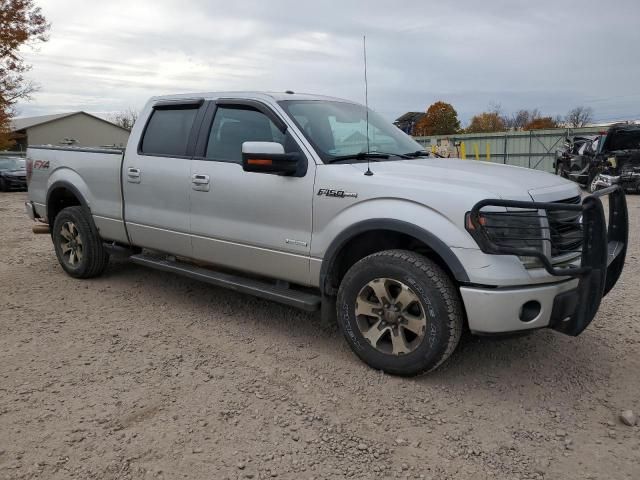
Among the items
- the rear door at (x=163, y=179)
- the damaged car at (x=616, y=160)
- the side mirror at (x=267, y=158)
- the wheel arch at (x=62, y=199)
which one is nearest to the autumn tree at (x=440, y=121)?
the damaged car at (x=616, y=160)

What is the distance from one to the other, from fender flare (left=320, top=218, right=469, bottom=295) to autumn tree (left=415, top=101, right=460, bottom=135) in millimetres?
60666

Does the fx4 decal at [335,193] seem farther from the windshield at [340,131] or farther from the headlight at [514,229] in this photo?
the headlight at [514,229]

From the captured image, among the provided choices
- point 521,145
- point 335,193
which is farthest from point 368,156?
point 521,145

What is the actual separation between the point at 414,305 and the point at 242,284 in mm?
1446

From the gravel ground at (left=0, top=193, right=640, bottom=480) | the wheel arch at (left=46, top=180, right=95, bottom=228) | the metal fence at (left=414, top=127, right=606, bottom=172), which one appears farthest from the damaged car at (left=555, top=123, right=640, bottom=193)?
the wheel arch at (left=46, top=180, right=95, bottom=228)

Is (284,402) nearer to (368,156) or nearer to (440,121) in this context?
(368,156)

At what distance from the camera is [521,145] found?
98.3 feet

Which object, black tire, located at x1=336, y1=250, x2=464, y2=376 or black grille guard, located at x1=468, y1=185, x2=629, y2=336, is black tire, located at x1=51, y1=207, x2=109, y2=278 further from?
black grille guard, located at x1=468, y1=185, x2=629, y2=336

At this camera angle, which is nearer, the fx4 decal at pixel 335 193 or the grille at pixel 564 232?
the grille at pixel 564 232

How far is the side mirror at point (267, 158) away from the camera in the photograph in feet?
12.0

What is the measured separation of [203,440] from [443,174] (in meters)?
2.17

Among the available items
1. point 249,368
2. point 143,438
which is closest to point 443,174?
point 249,368

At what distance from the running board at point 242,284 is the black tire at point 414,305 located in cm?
30

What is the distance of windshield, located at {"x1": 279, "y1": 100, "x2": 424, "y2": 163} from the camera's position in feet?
13.0
